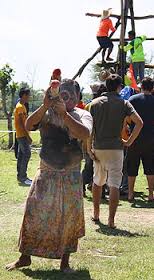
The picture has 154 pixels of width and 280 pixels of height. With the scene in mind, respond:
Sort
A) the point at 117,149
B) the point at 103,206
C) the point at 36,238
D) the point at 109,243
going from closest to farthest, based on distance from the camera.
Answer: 1. the point at 36,238
2. the point at 109,243
3. the point at 117,149
4. the point at 103,206

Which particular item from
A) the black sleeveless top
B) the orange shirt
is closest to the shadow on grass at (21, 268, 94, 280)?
the black sleeveless top

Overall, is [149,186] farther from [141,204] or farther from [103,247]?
[103,247]

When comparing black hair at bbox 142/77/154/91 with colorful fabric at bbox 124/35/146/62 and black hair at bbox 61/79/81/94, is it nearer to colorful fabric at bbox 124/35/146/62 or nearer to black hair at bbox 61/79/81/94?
black hair at bbox 61/79/81/94

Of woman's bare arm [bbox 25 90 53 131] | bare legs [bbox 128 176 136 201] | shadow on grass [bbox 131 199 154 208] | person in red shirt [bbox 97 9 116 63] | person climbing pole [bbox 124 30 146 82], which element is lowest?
shadow on grass [bbox 131 199 154 208]

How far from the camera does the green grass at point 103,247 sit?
464cm

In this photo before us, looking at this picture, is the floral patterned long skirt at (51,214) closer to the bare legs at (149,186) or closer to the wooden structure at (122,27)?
the bare legs at (149,186)

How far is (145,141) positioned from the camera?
814 centimetres

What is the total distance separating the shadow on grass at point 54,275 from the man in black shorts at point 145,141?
3707 millimetres

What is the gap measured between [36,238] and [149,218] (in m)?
2.98

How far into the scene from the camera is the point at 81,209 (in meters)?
4.63

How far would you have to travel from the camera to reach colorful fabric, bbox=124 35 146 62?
1156 cm

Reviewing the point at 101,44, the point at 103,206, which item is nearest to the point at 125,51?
the point at 101,44

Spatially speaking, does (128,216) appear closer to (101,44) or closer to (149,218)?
(149,218)

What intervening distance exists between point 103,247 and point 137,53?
269 inches
